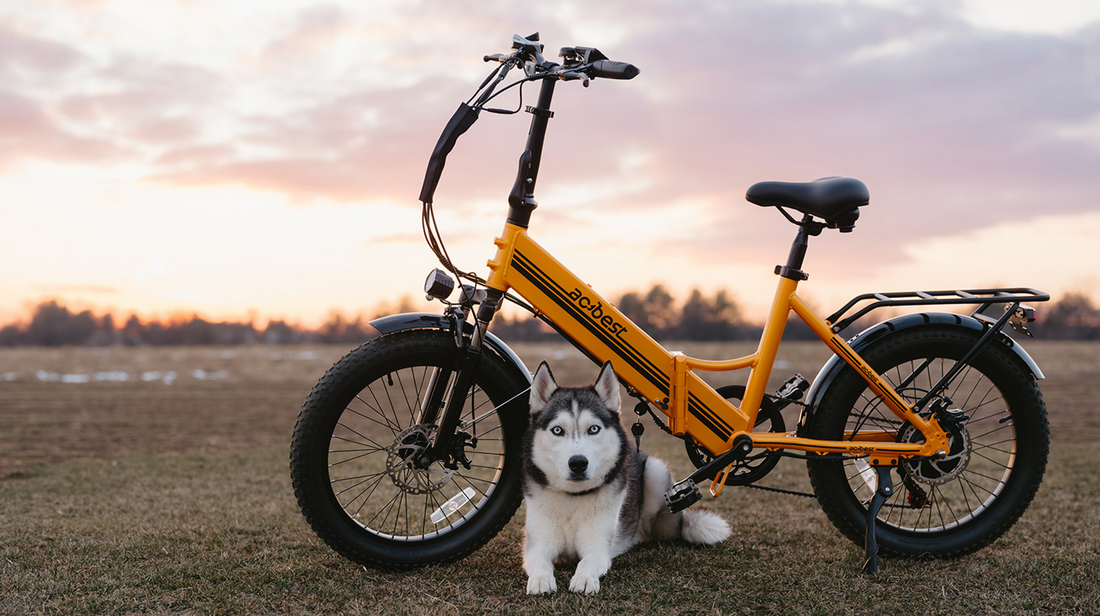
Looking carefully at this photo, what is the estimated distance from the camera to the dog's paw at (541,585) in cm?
294

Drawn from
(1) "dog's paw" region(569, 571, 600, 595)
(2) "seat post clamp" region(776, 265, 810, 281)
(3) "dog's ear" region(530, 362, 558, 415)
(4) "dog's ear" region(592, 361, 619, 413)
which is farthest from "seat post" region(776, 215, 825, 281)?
(1) "dog's paw" region(569, 571, 600, 595)

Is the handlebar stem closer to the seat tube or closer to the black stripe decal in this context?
the black stripe decal

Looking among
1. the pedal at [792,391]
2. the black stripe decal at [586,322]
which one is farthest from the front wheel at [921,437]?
the black stripe decal at [586,322]

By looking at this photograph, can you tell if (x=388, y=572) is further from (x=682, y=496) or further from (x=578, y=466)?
(x=682, y=496)

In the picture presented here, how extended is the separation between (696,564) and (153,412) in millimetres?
10438

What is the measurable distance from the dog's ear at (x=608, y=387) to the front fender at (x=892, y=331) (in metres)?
1.08

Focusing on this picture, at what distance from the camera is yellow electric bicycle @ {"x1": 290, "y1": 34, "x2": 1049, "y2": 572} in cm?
325

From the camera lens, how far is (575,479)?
9.95 feet

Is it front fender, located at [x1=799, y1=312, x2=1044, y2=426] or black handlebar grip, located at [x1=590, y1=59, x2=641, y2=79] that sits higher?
black handlebar grip, located at [x1=590, y1=59, x2=641, y2=79]

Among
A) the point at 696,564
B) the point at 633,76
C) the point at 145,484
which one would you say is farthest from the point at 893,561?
the point at 145,484

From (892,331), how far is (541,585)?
2.26m

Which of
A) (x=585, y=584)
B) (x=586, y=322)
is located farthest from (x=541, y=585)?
(x=586, y=322)

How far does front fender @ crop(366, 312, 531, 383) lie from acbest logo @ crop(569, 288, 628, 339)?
44 centimetres

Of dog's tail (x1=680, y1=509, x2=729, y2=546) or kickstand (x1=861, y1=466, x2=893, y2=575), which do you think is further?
dog's tail (x1=680, y1=509, x2=729, y2=546)
